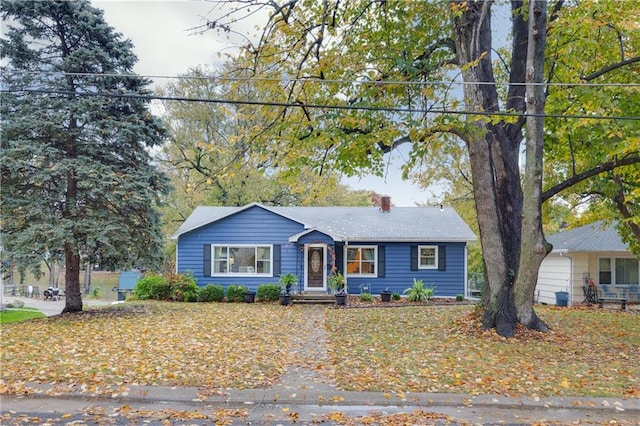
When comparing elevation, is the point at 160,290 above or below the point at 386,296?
above

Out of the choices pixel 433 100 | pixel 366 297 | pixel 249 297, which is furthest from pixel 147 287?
pixel 433 100

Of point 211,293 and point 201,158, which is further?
point 201,158

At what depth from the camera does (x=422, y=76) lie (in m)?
11.3

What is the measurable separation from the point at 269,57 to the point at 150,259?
7906 millimetres

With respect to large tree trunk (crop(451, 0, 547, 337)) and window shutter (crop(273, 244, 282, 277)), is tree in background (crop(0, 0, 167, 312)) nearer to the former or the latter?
window shutter (crop(273, 244, 282, 277))

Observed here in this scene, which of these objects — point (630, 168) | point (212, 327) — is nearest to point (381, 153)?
point (212, 327)

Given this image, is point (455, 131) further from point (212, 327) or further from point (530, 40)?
point (212, 327)

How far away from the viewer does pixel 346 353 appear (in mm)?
8859

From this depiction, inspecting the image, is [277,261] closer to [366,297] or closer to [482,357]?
[366,297]

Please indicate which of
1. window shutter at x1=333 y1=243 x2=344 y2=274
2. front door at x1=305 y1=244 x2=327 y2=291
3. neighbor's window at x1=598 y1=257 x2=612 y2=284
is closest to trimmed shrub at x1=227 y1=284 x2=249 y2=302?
front door at x1=305 y1=244 x2=327 y2=291

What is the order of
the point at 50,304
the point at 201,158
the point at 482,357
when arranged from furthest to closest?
the point at 201,158 → the point at 50,304 → the point at 482,357

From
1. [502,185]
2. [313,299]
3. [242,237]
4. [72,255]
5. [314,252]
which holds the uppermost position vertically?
[502,185]

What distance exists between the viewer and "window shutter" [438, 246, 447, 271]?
67.8ft

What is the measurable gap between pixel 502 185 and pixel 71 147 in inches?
461
